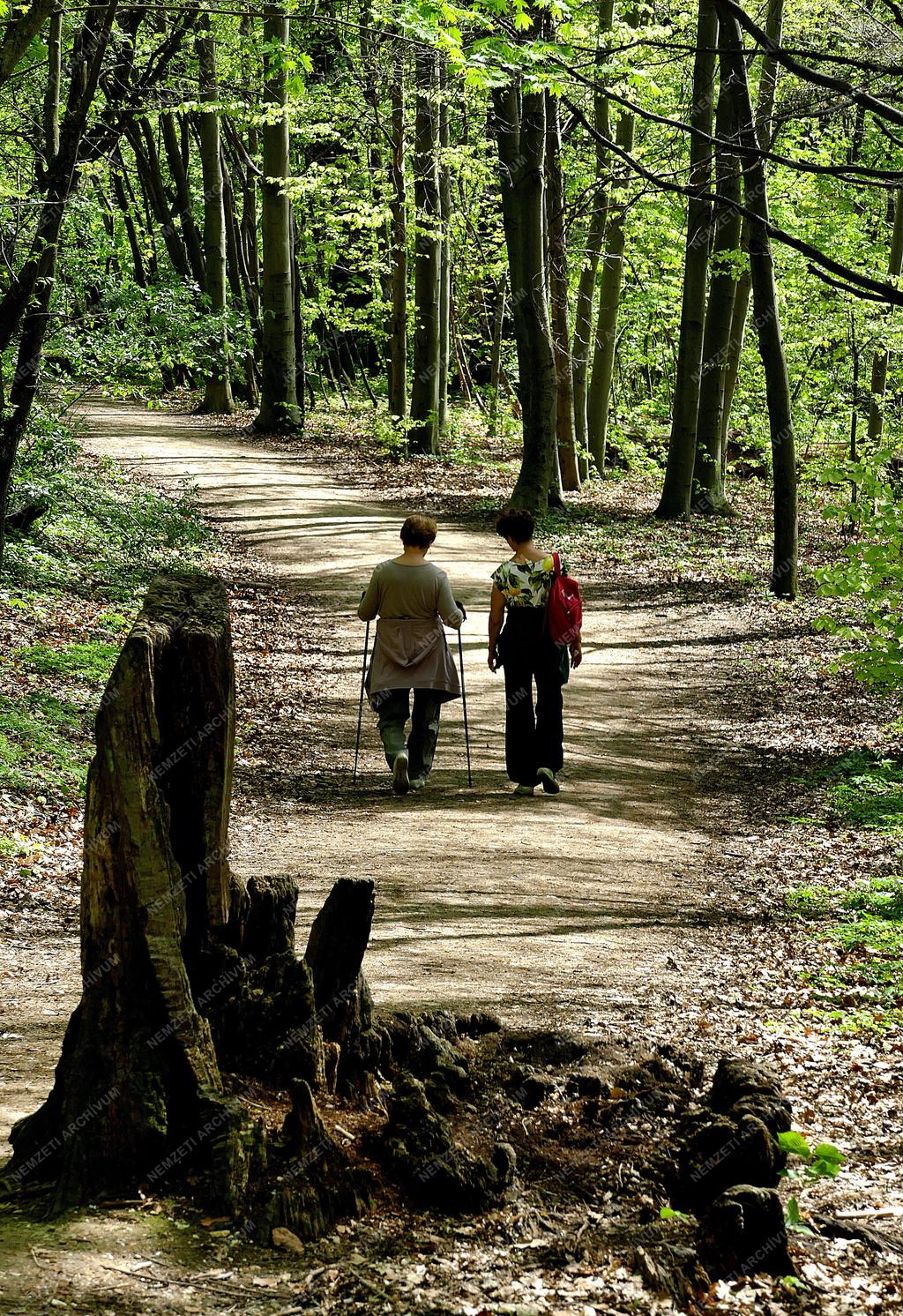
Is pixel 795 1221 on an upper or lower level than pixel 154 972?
lower

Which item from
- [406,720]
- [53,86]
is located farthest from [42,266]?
[406,720]

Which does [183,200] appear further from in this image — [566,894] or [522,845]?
[566,894]

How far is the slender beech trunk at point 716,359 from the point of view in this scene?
20.5 metres

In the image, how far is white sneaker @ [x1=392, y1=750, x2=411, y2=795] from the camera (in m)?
8.88

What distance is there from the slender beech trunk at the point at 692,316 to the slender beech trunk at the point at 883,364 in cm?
459

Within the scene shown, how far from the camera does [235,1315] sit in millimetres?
2762

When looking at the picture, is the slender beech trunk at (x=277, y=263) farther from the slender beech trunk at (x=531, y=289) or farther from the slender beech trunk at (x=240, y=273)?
the slender beech trunk at (x=240, y=273)

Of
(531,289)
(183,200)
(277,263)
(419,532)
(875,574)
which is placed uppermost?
(183,200)

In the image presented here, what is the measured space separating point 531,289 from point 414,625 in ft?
41.3

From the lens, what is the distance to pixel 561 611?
8656 millimetres

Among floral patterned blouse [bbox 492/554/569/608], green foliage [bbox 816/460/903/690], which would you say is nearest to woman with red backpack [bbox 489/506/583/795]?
floral patterned blouse [bbox 492/554/569/608]

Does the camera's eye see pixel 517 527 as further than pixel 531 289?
No

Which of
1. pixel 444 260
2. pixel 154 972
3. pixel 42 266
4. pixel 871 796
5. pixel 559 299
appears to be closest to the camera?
pixel 154 972

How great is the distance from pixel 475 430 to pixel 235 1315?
32.8m
